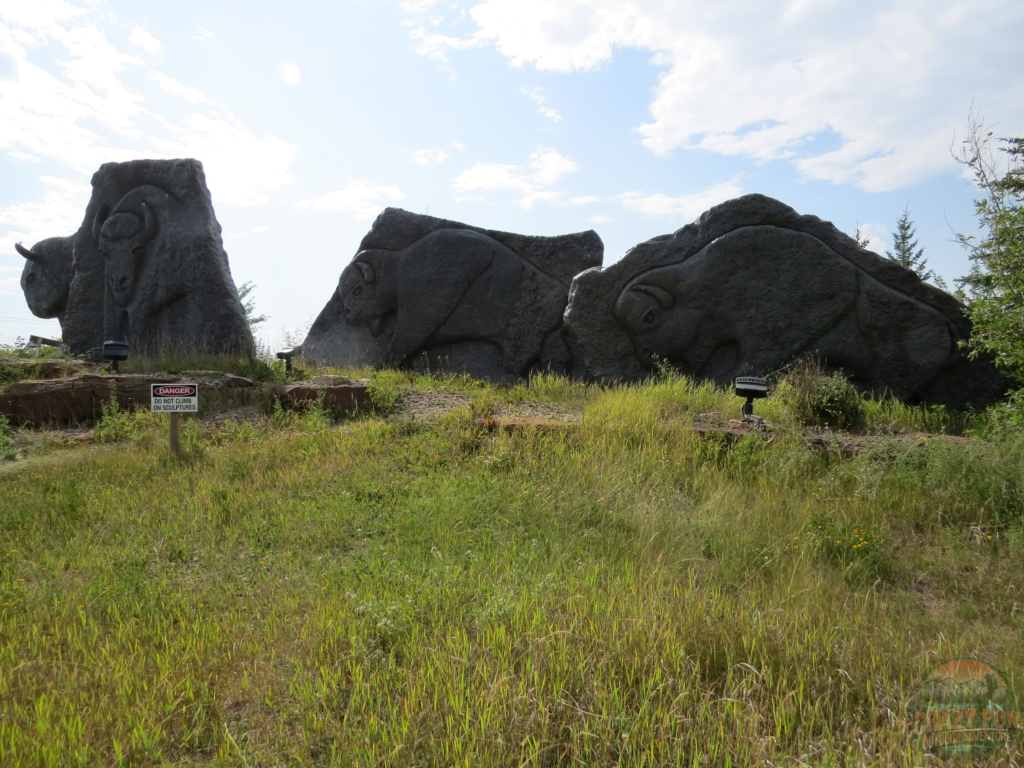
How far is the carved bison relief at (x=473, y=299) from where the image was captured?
11.4 meters

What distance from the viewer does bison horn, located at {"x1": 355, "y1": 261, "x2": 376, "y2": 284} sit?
484 inches

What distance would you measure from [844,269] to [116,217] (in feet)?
38.2

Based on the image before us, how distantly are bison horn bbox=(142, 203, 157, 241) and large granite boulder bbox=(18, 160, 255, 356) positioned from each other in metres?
0.02

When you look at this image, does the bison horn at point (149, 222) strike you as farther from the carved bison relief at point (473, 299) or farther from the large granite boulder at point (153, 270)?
the carved bison relief at point (473, 299)

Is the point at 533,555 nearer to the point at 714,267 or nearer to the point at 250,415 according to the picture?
the point at 250,415

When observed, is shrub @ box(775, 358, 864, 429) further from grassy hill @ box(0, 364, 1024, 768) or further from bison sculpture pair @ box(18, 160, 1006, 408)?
bison sculpture pair @ box(18, 160, 1006, 408)

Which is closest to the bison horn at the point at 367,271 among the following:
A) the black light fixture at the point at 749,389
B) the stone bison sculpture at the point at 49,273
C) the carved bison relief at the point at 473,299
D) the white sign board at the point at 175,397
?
the carved bison relief at the point at 473,299

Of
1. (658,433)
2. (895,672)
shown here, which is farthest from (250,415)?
(895,672)

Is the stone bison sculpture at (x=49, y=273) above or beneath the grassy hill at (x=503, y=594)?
above

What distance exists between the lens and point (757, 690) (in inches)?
87.6

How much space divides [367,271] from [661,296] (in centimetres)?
588

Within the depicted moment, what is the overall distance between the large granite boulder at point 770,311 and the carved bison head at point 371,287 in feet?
14.2

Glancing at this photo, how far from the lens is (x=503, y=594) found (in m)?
2.87

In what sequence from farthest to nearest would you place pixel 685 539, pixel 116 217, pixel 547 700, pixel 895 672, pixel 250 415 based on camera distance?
1. pixel 116 217
2. pixel 250 415
3. pixel 685 539
4. pixel 895 672
5. pixel 547 700
